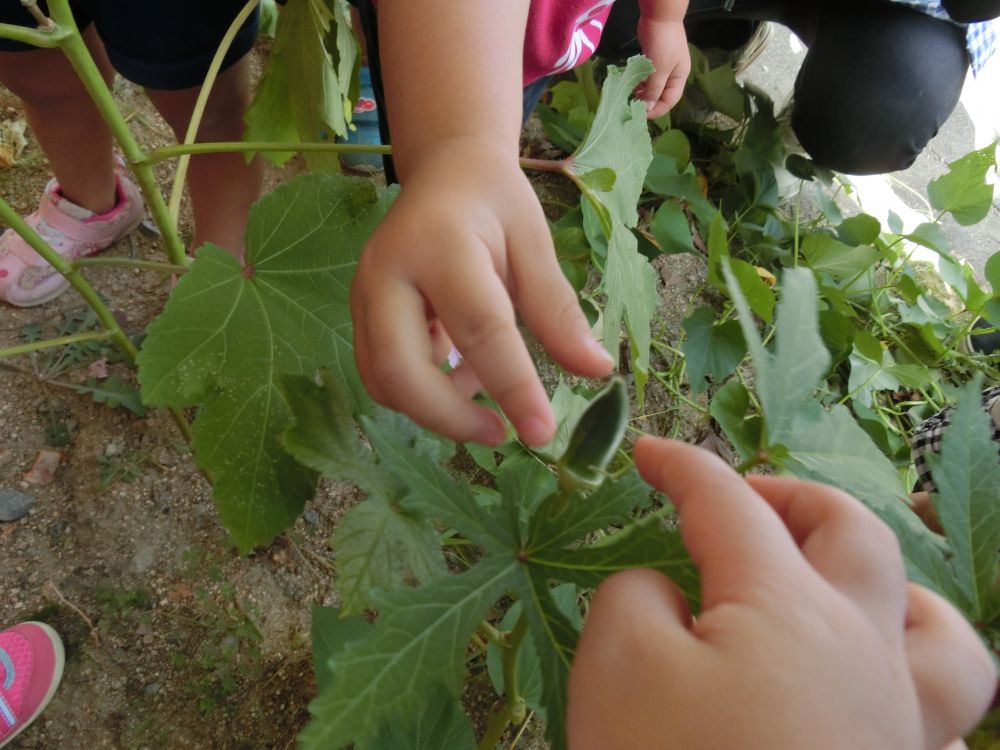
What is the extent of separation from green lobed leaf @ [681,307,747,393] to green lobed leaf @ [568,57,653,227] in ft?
1.76

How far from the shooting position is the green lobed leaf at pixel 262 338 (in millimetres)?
657

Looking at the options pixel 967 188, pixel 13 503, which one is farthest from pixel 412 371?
pixel 967 188

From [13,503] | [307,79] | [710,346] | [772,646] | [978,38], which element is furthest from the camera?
[978,38]

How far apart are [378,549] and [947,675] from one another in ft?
1.27

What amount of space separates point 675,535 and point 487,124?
0.38 m

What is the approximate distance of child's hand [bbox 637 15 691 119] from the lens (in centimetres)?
120

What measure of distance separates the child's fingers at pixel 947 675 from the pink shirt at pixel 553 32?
0.98 m

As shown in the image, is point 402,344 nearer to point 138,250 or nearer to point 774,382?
point 774,382

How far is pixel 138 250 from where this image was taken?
1409 millimetres

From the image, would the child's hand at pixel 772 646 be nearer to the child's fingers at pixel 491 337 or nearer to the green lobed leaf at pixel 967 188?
the child's fingers at pixel 491 337

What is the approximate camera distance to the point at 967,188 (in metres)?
1.59

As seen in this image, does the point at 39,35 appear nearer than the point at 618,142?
Yes

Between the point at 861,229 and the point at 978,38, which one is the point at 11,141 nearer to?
the point at 861,229

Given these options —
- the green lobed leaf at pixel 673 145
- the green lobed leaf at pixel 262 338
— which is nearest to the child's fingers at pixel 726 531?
the green lobed leaf at pixel 262 338
